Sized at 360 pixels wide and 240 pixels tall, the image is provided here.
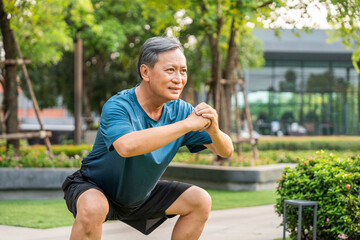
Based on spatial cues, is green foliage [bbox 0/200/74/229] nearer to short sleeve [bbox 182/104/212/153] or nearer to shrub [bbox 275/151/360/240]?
shrub [bbox 275/151/360/240]

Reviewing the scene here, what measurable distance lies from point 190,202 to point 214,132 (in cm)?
55

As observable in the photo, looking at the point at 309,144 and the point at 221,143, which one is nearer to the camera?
the point at 221,143

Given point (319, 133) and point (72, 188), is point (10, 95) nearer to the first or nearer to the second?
point (72, 188)

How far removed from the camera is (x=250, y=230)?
6617mm

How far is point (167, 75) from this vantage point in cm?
322

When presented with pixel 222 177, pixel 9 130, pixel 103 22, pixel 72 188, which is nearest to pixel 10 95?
→ pixel 9 130

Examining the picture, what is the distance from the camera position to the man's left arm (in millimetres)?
3172

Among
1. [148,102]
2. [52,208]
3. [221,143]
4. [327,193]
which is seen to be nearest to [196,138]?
[221,143]

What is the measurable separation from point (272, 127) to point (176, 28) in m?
17.3

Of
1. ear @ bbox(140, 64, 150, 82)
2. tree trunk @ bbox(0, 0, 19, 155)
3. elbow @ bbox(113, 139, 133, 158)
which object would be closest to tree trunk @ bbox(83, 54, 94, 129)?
tree trunk @ bbox(0, 0, 19, 155)

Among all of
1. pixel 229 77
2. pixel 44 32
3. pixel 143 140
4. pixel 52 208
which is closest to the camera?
pixel 143 140

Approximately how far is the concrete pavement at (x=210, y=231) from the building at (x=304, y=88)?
26912 mm

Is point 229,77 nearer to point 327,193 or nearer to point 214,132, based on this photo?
point 327,193

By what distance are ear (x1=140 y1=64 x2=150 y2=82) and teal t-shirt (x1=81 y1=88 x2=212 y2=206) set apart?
0.15 meters
